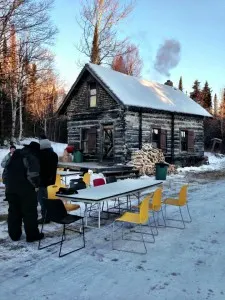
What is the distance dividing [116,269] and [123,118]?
13.4 metres

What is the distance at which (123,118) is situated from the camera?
57.6 feet

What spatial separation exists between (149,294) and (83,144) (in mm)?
16744

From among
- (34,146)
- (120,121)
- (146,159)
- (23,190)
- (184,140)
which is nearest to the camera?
(23,190)

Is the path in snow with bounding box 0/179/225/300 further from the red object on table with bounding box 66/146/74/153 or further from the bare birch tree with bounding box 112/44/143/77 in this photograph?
the bare birch tree with bounding box 112/44/143/77

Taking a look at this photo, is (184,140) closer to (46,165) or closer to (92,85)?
(92,85)

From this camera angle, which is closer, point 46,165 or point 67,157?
point 46,165

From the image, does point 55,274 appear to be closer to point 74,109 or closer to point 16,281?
point 16,281

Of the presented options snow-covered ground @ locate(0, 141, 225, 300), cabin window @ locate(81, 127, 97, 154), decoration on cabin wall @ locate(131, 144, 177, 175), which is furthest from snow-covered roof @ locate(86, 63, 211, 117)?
snow-covered ground @ locate(0, 141, 225, 300)

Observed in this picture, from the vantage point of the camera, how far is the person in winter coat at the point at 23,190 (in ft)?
18.7

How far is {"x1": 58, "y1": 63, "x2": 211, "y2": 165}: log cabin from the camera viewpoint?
17781 millimetres

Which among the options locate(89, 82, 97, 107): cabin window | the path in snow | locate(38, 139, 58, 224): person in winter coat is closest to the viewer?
the path in snow

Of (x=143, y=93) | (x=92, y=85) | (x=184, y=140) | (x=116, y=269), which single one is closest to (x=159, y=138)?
(x=143, y=93)

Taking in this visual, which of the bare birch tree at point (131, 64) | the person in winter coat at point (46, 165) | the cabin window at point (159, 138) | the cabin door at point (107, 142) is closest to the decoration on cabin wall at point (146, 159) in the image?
the cabin door at point (107, 142)

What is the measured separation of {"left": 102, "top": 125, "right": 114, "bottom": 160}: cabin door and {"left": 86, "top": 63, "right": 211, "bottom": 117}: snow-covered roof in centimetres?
203
